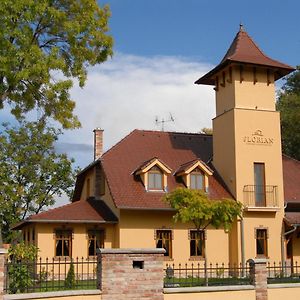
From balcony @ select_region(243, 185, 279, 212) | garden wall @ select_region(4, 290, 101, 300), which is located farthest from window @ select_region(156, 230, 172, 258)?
garden wall @ select_region(4, 290, 101, 300)

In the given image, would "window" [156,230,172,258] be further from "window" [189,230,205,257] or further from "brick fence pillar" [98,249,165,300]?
"brick fence pillar" [98,249,165,300]

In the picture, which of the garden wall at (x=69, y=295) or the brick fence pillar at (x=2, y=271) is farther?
the garden wall at (x=69, y=295)

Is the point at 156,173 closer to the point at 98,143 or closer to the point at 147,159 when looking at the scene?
the point at 147,159

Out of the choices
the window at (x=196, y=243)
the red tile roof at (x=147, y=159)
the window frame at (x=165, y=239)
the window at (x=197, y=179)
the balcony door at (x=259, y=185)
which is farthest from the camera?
the window at (x=197, y=179)

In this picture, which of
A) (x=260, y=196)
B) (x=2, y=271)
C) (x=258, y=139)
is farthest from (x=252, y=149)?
(x=2, y=271)

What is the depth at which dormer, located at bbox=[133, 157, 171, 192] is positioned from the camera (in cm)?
2616

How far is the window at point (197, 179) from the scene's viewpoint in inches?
1065

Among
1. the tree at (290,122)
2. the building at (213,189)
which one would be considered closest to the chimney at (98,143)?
the building at (213,189)

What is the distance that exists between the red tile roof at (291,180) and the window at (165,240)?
21.1ft

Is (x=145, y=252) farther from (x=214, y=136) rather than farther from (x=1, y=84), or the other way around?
(x=214, y=136)

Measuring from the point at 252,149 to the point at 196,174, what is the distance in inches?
117

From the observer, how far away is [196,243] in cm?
2656

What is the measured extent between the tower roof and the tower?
0.02 meters

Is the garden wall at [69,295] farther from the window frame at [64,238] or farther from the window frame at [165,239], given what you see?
the window frame at [165,239]
